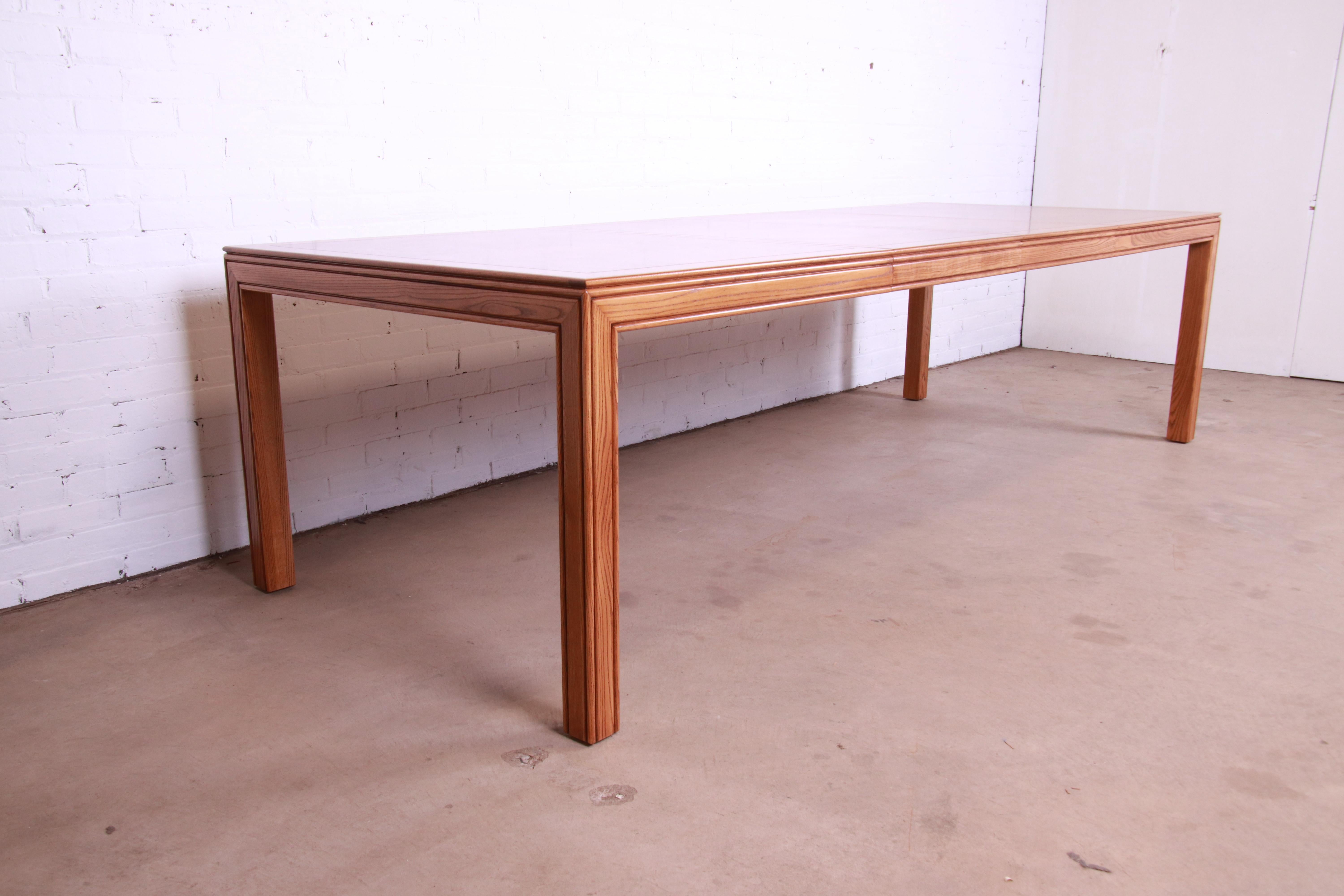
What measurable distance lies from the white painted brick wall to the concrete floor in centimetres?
21

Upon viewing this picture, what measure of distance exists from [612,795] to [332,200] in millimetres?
1647

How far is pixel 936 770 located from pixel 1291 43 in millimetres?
4155

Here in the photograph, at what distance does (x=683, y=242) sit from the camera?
1.99 metres

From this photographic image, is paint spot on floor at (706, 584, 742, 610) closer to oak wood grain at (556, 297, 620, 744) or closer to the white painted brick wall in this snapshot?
oak wood grain at (556, 297, 620, 744)

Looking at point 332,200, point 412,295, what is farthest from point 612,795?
point 332,200

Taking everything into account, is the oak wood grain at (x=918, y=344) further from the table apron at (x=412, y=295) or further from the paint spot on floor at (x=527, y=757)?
the paint spot on floor at (x=527, y=757)

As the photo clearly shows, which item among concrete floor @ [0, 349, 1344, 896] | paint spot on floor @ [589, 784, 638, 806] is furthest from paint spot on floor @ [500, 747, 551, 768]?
paint spot on floor @ [589, 784, 638, 806]

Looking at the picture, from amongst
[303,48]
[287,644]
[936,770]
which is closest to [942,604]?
[936,770]

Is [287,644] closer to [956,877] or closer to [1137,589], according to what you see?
[956,877]

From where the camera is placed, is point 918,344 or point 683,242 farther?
point 918,344

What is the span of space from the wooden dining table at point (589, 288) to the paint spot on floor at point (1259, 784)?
2.98 ft

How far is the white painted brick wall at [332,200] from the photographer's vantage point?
2.06 meters

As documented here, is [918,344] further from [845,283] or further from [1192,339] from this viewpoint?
[845,283]

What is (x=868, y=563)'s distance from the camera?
7.65ft
